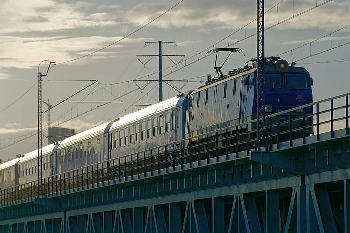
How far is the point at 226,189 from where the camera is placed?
3888 centimetres

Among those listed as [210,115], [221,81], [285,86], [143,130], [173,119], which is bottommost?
[210,115]

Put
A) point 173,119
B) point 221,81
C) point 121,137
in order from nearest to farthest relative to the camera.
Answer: point 221,81 < point 173,119 < point 121,137

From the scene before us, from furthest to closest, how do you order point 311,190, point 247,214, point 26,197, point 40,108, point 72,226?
point 26,197, point 40,108, point 72,226, point 247,214, point 311,190

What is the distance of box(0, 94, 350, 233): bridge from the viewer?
30859 millimetres

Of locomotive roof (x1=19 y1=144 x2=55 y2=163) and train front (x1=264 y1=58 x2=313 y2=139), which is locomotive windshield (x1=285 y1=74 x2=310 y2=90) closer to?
train front (x1=264 y1=58 x2=313 y2=139)

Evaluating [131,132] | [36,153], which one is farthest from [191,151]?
[36,153]

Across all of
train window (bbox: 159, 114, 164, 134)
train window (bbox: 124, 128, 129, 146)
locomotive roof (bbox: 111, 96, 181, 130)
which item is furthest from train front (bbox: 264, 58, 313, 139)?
train window (bbox: 124, 128, 129, 146)

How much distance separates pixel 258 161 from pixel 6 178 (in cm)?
6958

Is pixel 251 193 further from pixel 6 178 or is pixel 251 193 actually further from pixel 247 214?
pixel 6 178

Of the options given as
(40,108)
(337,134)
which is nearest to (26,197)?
(40,108)

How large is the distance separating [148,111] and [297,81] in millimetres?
13403

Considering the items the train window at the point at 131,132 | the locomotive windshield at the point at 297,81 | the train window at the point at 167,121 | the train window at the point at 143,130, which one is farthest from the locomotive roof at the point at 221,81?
the train window at the point at 131,132

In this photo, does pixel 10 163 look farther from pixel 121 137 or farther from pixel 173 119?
pixel 173 119

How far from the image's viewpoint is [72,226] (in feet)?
216
